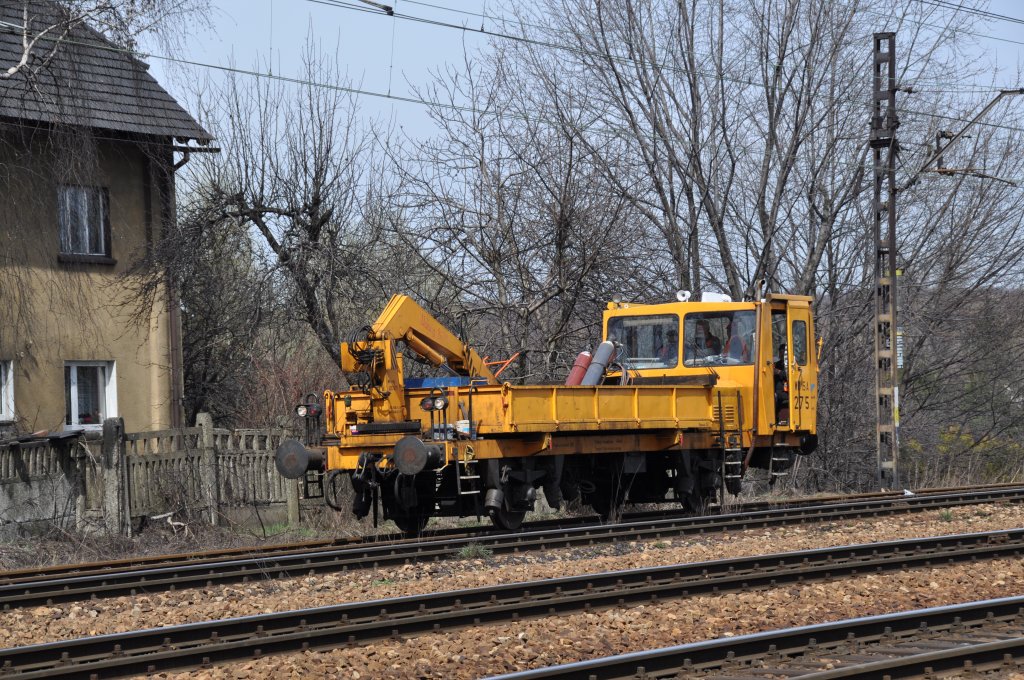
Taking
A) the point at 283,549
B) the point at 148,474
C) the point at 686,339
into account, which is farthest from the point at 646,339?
the point at 148,474

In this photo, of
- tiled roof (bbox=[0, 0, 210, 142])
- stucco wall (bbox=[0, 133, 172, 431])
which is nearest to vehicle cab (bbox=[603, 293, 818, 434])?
tiled roof (bbox=[0, 0, 210, 142])

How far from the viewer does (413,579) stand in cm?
1105

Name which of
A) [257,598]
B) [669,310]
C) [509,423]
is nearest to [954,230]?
[669,310]

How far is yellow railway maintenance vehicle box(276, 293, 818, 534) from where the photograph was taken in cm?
1371

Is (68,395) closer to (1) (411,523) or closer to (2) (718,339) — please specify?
(1) (411,523)

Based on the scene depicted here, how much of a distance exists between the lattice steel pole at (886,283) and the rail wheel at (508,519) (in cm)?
945

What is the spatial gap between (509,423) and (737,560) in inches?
138

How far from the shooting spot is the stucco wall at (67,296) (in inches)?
746

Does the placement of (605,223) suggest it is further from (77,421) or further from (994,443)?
(994,443)

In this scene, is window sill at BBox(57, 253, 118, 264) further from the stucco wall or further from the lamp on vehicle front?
the lamp on vehicle front

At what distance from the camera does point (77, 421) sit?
66.9 feet

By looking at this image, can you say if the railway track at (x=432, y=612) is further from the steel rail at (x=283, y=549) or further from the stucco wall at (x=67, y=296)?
the stucco wall at (x=67, y=296)

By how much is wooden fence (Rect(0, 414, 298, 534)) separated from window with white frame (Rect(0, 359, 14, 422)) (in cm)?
326

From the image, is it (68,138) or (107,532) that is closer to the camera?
(107,532)
